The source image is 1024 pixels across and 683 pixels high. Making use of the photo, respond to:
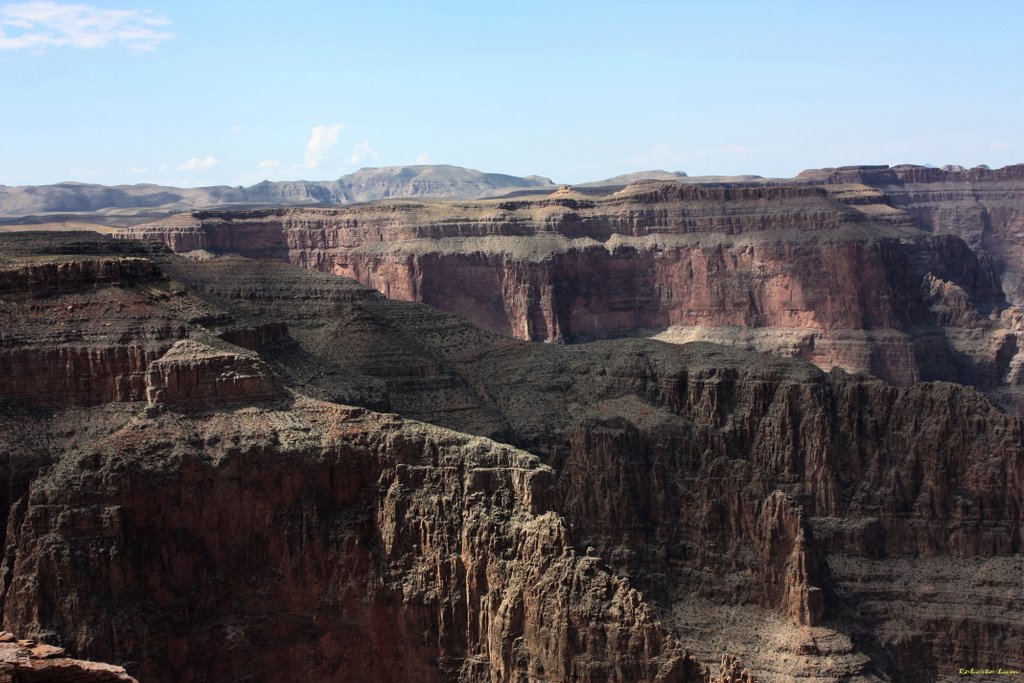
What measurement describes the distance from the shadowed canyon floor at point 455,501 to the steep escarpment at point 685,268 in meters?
43.3

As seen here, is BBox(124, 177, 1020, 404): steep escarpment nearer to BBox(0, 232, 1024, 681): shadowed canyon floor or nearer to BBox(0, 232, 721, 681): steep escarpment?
BBox(0, 232, 1024, 681): shadowed canyon floor

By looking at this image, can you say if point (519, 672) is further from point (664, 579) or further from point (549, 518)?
point (664, 579)

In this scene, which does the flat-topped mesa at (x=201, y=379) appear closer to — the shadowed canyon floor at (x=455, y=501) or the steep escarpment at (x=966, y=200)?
the shadowed canyon floor at (x=455, y=501)

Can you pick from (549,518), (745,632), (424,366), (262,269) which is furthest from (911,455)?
(262,269)

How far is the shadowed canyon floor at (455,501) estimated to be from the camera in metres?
47.3

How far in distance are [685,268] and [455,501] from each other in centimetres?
8079

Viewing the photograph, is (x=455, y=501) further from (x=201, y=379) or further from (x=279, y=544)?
(x=201, y=379)

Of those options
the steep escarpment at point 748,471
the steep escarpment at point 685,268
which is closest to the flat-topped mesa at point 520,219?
the steep escarpment at point 685,268

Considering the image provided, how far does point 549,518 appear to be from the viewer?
47.4 m

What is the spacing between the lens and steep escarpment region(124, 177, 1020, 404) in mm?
118875

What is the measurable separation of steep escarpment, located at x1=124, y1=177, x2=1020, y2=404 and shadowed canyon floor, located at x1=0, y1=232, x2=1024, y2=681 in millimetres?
43274

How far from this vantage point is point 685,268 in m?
128

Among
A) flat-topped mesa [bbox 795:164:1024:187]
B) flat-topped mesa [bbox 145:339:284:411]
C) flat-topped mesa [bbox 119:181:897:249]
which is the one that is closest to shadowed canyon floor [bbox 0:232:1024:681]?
flat-topped mesa [bbox 145:339:284:411]

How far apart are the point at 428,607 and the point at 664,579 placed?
18.3m
